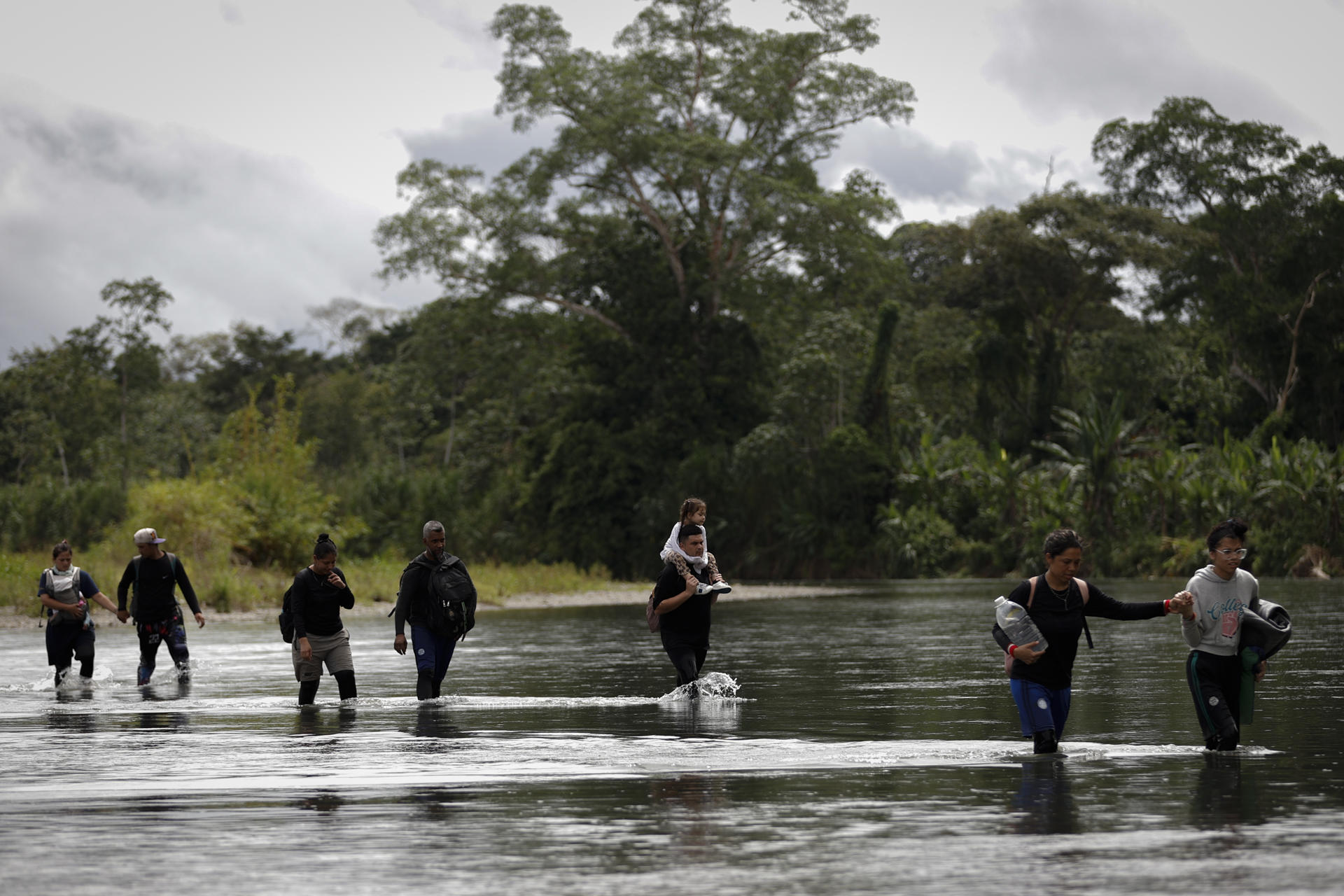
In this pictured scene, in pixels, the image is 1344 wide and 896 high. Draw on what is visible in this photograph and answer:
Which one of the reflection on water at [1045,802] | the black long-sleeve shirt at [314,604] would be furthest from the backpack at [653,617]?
the reflection on water at [1045,802]

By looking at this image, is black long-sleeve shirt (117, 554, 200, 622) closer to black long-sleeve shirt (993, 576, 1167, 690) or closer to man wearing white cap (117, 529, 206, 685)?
man wearing white cap (117, 529, 206, 685)

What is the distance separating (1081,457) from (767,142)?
18.4m

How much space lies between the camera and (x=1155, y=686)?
14492mm

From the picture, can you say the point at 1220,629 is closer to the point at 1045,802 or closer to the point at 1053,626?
the point at 1053,626

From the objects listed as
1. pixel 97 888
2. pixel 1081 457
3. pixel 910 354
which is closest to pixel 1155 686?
pixel 97 888

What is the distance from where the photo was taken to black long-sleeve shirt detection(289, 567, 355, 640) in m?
13.4

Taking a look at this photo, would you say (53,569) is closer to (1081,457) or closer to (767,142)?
(1081,457)

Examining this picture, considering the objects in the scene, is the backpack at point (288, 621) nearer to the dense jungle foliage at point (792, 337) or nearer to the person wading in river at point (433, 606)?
the person wading in river at point (433, 606)

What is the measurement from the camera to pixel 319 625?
1362 cm

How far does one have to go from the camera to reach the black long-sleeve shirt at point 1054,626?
9.23 metres

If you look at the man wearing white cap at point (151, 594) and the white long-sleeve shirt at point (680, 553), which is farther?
the man wearing white cap at point (151, 594)

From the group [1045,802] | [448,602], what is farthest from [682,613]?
[1045,802]

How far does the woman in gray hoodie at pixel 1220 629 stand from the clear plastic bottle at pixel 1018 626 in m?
0.89

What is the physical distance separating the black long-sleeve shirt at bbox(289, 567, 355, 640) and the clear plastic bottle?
6.22 metres
